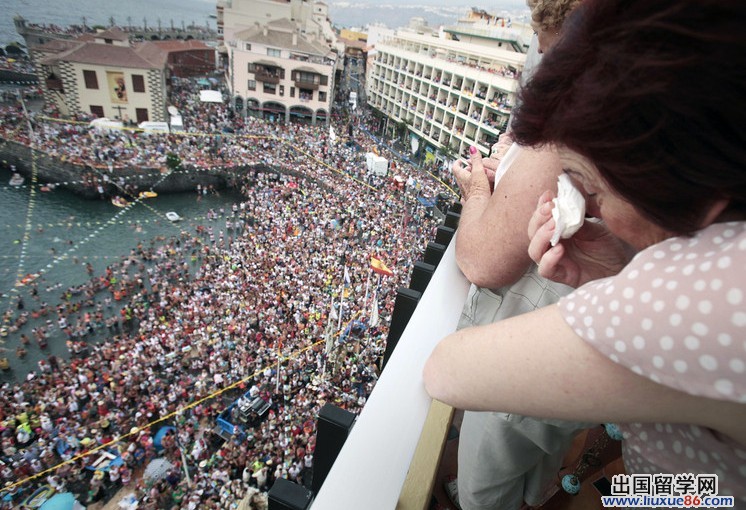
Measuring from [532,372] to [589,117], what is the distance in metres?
0.50

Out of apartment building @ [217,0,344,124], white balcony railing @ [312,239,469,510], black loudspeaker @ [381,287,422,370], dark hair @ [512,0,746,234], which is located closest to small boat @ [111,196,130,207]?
apartment building @ [217,0,344,124]

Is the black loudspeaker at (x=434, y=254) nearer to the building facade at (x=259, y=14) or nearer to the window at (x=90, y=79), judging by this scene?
the window at (x=90, y=79)

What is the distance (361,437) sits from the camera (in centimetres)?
108

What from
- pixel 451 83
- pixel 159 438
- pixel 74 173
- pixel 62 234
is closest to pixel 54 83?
pixel 74 173

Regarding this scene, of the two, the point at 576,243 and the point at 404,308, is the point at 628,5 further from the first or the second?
the point at 404,308

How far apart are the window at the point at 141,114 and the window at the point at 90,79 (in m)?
2.45

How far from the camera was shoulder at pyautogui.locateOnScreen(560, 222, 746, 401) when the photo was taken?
0.53 meters

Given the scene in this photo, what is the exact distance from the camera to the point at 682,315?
0.56 metres

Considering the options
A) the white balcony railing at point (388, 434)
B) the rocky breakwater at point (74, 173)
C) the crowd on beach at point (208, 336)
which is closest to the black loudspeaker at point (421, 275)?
the white balcony railing at point (388, 434)

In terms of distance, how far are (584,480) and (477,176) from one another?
2.78m

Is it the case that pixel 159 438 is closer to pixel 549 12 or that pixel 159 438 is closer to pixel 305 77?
pixel 549 12

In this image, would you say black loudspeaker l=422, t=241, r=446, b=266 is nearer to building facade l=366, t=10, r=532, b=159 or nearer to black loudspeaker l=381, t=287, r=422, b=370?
black loudspeaker l=381, t=287, r=422, b=370

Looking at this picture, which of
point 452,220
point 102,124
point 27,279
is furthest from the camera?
point 102,124

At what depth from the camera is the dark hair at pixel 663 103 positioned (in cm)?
57
